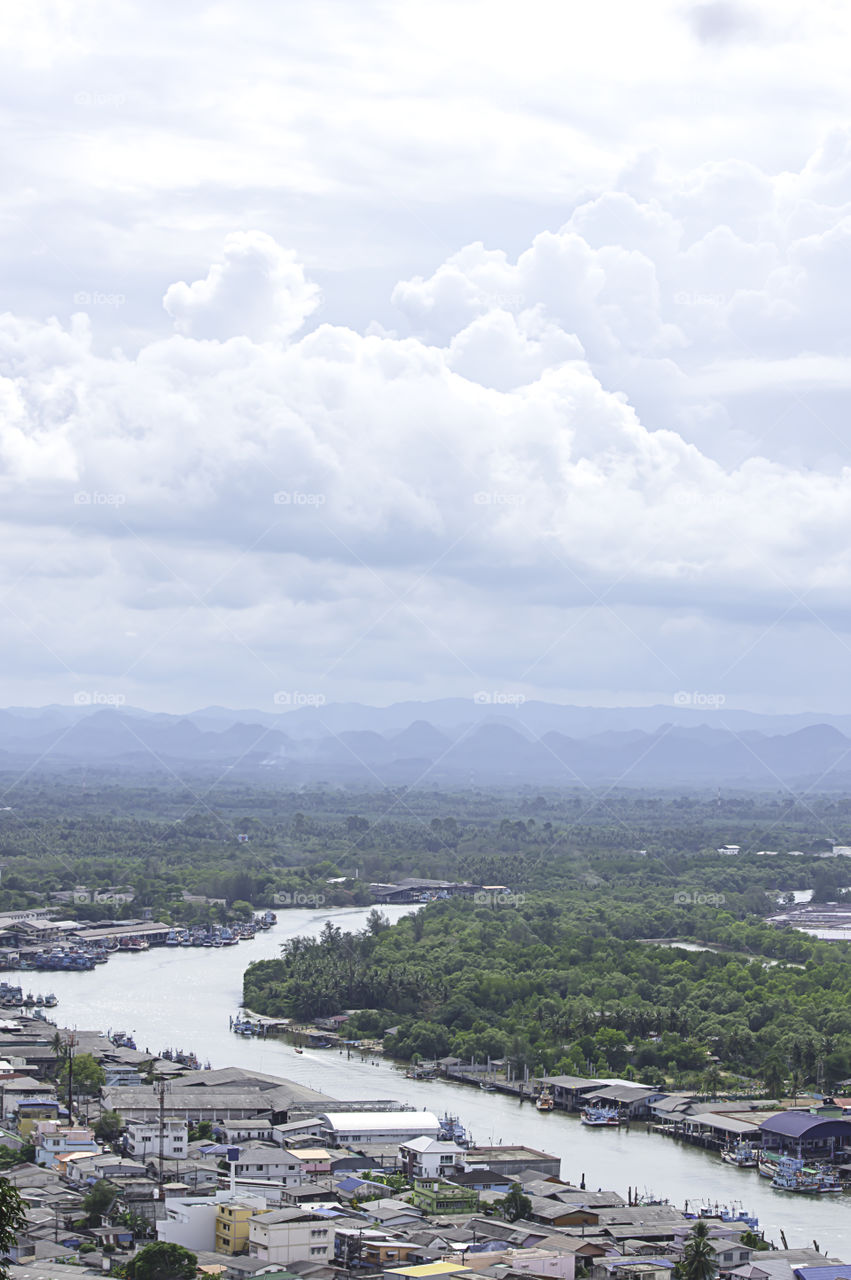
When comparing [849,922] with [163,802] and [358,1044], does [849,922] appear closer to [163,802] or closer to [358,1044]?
[358,1044]

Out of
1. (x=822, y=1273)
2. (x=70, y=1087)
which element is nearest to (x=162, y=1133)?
(x=70, y=1087)

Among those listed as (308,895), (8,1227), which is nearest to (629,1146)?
(8,1227)

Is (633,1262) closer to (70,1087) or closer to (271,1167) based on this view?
(271,1167)

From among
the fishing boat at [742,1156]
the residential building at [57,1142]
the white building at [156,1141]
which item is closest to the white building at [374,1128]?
the white building at [156,1141]

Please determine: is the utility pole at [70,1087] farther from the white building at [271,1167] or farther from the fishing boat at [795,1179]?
the fishing boat at [795,1179]

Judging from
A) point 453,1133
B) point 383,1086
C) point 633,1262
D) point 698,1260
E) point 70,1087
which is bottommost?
point 383,1086
